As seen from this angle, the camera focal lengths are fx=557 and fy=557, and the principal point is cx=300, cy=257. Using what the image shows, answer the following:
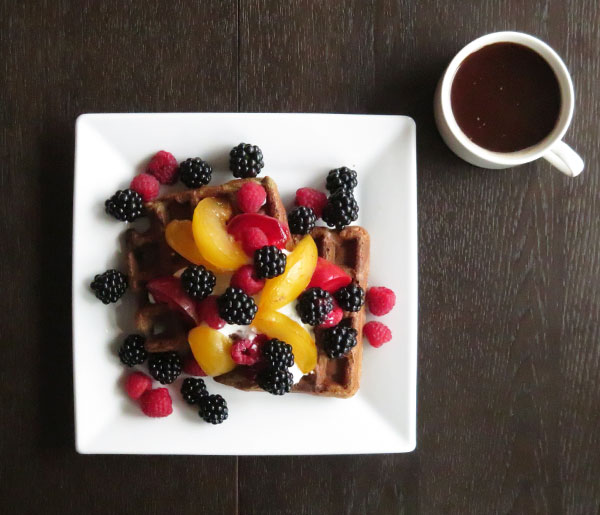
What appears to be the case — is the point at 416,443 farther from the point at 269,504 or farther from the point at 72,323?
the point at 72,323

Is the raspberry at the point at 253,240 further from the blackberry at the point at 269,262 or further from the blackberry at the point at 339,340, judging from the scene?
the blackberry at the point at 339,340

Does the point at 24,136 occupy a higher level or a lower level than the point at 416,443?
A: higher

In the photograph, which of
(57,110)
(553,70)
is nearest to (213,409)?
(57,110)

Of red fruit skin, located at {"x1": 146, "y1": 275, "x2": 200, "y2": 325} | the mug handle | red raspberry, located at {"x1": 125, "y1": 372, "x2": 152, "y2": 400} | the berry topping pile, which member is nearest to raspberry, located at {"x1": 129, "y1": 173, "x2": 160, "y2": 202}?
the berry topping pile

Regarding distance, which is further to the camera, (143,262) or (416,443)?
(416,443)

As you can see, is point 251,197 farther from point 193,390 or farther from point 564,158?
point 564,158

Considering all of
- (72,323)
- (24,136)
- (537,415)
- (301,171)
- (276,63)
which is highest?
(276,63)

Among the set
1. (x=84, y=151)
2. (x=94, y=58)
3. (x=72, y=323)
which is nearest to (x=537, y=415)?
(x=72, y=323)
